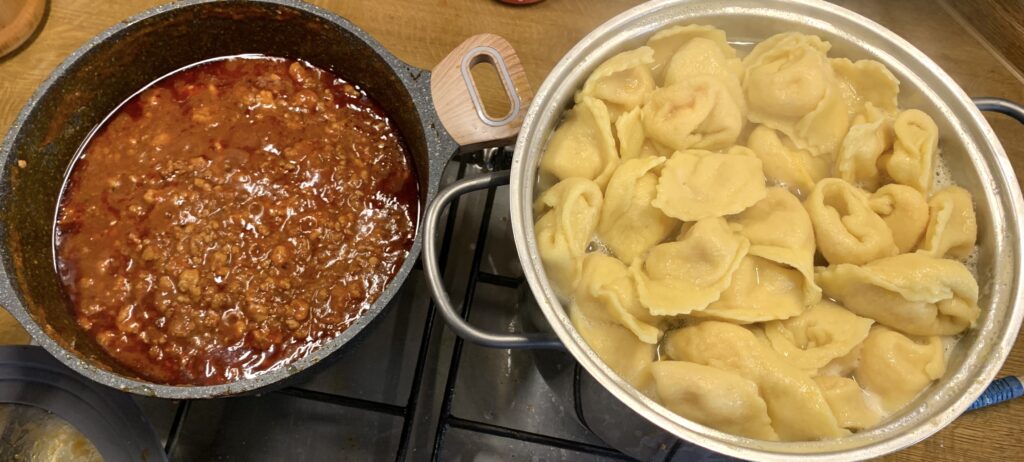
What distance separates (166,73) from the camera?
164 cm

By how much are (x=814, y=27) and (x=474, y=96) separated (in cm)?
Result: 71

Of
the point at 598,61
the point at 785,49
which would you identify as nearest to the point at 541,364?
the point at 598,61

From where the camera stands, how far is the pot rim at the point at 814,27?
1.04 m

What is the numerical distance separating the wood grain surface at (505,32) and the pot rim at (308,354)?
1.58 feet

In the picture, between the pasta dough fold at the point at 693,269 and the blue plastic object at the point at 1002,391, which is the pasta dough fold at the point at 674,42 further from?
the blue plastic object at the point at 1002,391

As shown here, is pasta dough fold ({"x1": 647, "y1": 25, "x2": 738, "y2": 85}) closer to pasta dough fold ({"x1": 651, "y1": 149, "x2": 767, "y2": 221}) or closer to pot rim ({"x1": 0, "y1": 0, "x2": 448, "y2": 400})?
pasta dough fold ({"x1": 651, "y1": 149, "x2": 767, "y2": 221})

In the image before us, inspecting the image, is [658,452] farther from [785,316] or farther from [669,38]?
[669,38]

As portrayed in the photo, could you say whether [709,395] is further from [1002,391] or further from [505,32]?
[505,32]

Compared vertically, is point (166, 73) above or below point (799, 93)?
above

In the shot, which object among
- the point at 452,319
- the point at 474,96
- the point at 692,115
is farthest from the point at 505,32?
the point at 452,319

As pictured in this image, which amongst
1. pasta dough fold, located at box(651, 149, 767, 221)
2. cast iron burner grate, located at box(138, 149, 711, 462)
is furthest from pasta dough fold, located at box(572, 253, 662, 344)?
cast iron burner grate, located at box(138, 149, 711, 462)

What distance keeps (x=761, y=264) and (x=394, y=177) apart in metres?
0.84

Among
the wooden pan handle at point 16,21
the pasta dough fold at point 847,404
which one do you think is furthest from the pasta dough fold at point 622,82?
the wooden pan handle at point 16,21

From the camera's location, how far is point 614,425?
1347 mm
